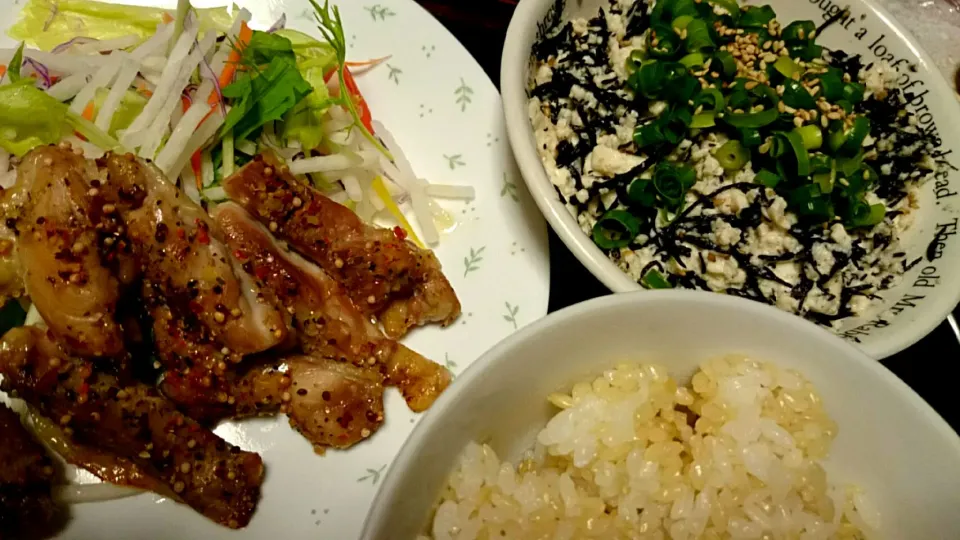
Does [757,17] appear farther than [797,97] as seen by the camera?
Yes

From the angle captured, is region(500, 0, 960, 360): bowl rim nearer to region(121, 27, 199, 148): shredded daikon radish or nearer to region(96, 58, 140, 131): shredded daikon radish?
region(121, 27, 199, 148): shredded daikon radish

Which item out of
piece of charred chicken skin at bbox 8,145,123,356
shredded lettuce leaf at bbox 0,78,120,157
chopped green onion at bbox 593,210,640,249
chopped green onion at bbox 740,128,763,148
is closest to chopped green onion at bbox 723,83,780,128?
chopped green onion at bbox 740,128,763,148

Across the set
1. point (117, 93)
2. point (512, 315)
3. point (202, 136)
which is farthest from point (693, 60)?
point (117, 93)

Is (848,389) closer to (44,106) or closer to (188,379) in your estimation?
(188,379)

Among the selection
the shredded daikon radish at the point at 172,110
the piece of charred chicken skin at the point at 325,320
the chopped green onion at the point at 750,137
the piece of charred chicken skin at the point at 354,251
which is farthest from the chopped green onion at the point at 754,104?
the shredded daikon radish at the point at 172,110

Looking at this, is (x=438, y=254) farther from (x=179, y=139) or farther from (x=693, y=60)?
(x=693, y=60)

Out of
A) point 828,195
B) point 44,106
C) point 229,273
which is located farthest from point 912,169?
point 44,106

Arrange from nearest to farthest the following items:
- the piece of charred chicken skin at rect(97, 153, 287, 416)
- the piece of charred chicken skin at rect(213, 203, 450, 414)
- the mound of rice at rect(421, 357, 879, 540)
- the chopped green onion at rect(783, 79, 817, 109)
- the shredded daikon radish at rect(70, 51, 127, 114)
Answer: the mound of rice at rect(421, 357, 879, 540)
the piece of charred chicken skin at rect(97, 153, 287, 416)
the piece of charred chicken skin at rect(213, 203, 450, 414)
the chopped green onion at rect(783, 79, 817, 109)
the shredded daikon radish at rect(70, 51, 127, 114)
